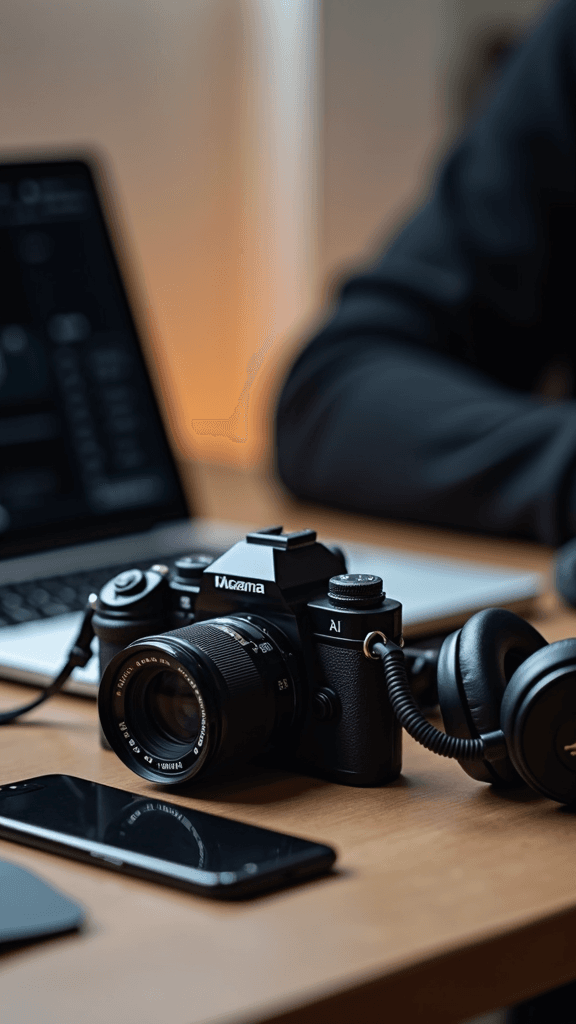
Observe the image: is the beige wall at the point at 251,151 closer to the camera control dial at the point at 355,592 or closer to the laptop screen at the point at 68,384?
the laptop screen at the point at 68,384

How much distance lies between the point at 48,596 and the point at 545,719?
397mm

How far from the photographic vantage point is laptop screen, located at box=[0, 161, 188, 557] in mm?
966

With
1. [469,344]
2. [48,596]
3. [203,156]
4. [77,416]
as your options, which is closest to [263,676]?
[48,596]

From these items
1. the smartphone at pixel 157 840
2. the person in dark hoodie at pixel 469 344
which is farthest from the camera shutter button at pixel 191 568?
the person in dark hoodie at pixel 469 344

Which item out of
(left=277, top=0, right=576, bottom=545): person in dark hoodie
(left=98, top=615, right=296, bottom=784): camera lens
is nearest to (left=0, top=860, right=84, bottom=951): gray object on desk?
(left=98, top=615, right=296, bottom=784): camera lens

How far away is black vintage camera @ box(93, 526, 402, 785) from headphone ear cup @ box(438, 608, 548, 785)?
0.03 metres

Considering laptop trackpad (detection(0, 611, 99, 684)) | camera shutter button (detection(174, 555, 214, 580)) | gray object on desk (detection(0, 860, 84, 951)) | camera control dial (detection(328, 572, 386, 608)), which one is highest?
camera shutter button (detection(174, 555, 214, 580))

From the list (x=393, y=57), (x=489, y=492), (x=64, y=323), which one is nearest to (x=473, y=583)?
(x=489, y=492)

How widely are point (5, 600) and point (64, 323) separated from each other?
0.94 ft

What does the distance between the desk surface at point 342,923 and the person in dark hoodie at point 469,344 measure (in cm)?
56

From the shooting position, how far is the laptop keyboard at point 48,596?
0.78m

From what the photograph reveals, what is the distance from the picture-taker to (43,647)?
709mm

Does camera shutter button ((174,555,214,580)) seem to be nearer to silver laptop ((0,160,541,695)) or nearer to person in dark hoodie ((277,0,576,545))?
silver laptop ((0,160,541,695))

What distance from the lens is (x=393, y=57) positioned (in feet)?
11.1
